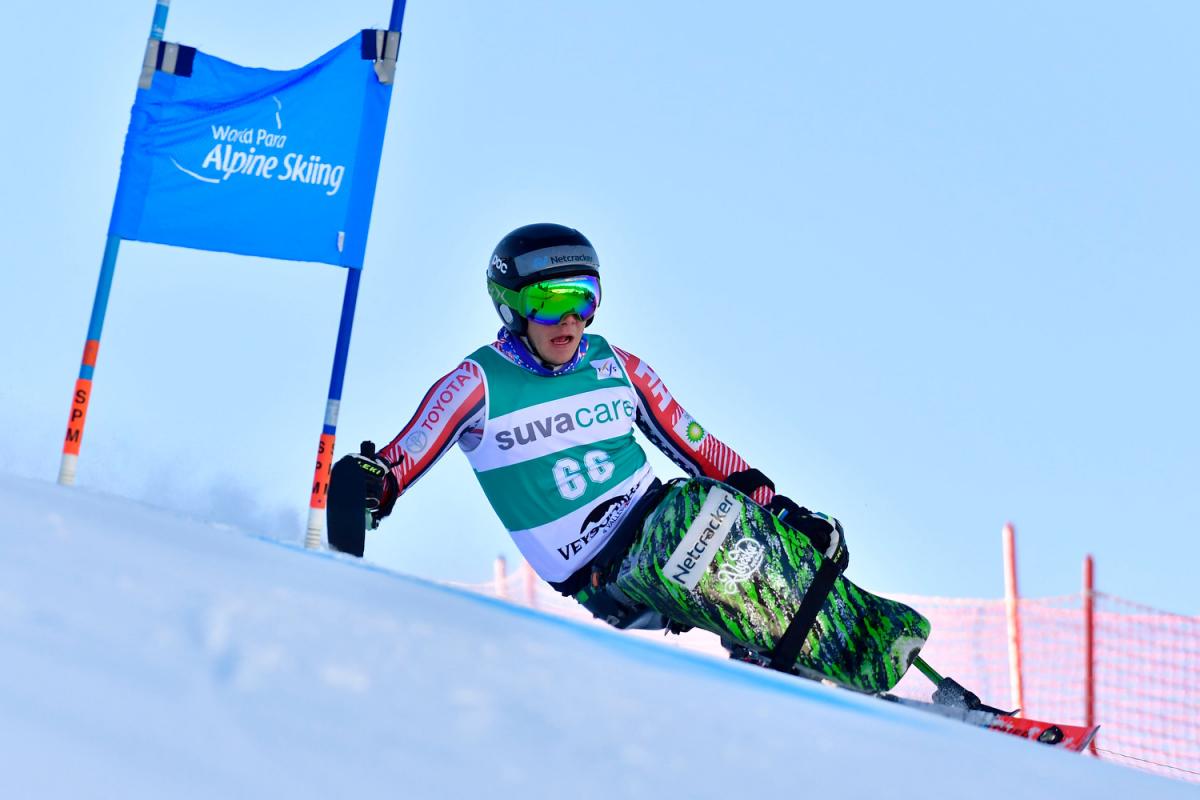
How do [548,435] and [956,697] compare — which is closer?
[956,697]

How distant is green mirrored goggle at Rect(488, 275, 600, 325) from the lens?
3.54 meters

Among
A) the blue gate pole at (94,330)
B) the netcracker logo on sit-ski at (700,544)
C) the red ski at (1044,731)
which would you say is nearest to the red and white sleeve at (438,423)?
the netcracker logo on sit-ski at (700,544)

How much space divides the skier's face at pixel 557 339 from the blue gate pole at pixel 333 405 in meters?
3.14

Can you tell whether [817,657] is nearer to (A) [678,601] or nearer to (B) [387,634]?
(A) [678,601]

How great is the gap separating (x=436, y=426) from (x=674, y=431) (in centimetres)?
84

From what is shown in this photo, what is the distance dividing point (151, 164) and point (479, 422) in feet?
16.2

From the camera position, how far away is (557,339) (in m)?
3.60

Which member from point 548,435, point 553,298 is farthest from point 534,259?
point 548,435

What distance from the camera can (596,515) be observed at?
11.6 ft

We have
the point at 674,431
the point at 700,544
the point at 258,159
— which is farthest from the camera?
the point at 258,159

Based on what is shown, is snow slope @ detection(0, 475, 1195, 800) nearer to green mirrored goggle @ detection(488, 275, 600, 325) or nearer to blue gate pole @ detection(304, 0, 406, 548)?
green mirrored goggle @ detection(488, 275, 600, 325)

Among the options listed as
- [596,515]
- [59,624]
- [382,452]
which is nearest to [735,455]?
[596,515]

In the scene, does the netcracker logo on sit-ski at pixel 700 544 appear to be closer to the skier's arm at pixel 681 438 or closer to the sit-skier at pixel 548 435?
the sit-skier at pixel 548 435

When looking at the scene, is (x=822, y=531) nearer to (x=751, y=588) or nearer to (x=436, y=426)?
(x=751, y=588)
